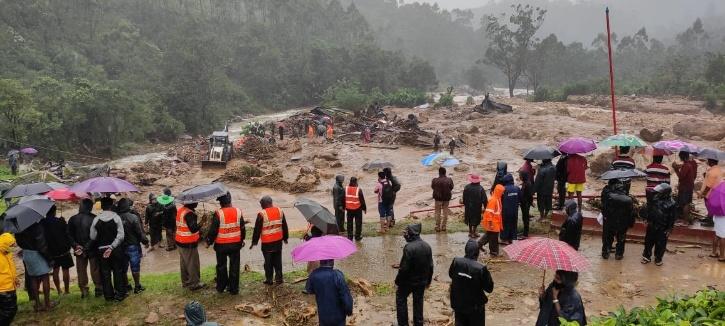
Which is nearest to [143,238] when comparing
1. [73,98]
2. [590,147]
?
[590,147]

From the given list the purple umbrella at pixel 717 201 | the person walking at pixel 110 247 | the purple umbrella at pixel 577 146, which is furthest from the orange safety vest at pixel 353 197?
the purple umbrella at pixel 717 201

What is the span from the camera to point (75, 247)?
7551 mm

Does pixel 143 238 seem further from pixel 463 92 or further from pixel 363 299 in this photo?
pixel 463 92

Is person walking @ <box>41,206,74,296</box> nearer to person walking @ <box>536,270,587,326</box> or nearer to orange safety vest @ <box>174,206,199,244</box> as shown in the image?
orange safety vest @ <box>174,206,199,244</box>

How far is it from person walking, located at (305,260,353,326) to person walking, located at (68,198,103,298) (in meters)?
3.85

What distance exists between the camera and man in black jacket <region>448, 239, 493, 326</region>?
5.53 metres

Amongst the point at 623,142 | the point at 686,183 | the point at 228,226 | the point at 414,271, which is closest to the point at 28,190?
the point at 228,226

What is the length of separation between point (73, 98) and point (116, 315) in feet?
87.9

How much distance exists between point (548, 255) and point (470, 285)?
3.19 feet

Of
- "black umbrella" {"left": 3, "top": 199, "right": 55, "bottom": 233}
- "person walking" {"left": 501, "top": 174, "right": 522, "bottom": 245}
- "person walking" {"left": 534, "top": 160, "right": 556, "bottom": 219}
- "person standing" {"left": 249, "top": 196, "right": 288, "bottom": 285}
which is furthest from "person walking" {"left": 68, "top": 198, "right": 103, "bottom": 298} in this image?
"person walking" {"left": 534, "top": 160, "right": 556, "bottom": 219}

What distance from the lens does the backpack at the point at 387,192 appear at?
11258 mm

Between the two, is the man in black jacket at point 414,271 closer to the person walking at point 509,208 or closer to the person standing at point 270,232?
the person standing at point 270,232

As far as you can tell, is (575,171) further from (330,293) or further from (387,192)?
(330,293)

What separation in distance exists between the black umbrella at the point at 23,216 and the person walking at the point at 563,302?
6.65 meters
